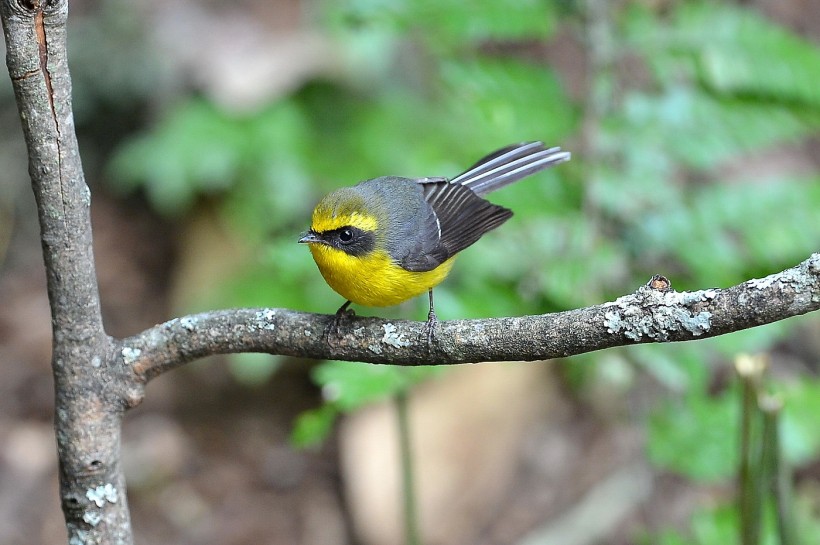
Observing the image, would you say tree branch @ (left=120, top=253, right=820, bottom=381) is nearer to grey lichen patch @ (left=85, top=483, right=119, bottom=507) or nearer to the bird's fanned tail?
grey lichen patch @ (left=85, top=483, right=119, bottom=507)

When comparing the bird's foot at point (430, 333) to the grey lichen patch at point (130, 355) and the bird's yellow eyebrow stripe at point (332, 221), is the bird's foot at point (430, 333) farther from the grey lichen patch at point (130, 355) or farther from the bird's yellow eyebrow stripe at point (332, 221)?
the bird's yellow eyebrow stripe at point (332, 221)

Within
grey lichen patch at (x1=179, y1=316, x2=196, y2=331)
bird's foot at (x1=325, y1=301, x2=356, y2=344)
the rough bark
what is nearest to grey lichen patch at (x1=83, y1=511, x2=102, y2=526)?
the rough bark

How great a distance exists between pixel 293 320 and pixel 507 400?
3.24 meters

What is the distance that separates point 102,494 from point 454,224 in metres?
1.51

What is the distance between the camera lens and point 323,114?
6262 millimetres

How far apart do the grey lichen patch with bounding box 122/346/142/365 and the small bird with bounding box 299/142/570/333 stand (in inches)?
34.4

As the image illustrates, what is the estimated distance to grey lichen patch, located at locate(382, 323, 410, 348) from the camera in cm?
205

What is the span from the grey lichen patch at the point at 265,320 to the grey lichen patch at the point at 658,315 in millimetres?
821

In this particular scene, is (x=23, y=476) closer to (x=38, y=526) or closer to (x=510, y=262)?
(x=38, y=526)

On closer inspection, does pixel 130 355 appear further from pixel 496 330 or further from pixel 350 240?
pixel 350 240

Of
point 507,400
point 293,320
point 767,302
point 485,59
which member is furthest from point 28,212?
point 767,302

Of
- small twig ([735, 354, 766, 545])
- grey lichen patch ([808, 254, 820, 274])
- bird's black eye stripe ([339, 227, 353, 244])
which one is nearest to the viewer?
grey lichen patch ([808, 254, 820, 274])

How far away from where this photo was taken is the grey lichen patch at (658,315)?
1615 mm

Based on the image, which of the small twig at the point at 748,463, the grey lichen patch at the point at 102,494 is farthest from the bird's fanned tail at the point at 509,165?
the grey lichen patch at the point at 102,494
